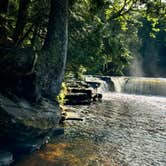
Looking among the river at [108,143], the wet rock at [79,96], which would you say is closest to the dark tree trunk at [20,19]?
the river at [108,143]

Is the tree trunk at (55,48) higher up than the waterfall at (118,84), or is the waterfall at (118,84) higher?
the tree trunk at (55,48)

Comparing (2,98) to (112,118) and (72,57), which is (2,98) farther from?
(112,118)

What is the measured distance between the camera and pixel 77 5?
681 inches

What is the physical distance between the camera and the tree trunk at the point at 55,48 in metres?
13.6

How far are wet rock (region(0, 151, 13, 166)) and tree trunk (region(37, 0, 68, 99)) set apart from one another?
346cm

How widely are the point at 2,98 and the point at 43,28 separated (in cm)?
644

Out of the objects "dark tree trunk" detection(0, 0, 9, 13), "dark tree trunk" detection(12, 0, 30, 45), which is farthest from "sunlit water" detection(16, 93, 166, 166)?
"dark tree trunk" detection(0, 0, 9, 13)

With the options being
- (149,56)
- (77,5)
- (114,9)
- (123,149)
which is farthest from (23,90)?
(149,56)

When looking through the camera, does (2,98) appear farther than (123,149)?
No

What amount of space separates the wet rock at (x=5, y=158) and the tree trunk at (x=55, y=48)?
136 inches

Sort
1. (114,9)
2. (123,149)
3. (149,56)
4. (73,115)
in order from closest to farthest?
(123,149)
(73,115)
(114,9)
(149,56)

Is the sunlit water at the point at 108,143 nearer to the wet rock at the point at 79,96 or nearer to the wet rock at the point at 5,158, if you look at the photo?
the wet rock at the point at 5,158

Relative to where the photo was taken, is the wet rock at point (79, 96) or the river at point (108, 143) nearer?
the river at point (108, 143)

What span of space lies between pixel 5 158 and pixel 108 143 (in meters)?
5.34
